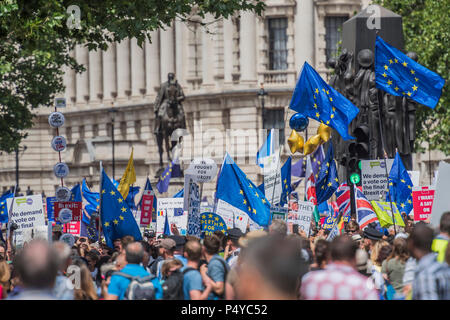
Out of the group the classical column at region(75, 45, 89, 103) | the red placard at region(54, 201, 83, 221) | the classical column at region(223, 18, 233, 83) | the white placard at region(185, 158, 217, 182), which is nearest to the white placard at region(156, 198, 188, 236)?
the white placard at region(185, 158, 217, 182)

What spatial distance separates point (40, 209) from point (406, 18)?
2777 centimetres

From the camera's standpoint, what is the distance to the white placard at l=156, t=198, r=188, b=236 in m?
22.6

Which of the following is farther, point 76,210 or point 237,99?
point 237,99

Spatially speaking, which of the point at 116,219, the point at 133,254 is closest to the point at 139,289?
the point at 133,254

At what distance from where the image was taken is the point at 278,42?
5688 centimetres

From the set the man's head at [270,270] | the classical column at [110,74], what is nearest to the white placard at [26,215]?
the man's head at [270,270]

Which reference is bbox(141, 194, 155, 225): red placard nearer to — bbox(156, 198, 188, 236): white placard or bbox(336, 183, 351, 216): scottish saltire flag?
bbox(156, 198, 188, 236): white placard

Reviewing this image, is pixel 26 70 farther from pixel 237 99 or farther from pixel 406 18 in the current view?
pixel 237 99

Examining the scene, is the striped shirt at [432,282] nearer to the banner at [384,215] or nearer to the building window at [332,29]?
the banner at [384,215]

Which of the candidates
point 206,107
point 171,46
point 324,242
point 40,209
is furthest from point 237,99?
point 324,242

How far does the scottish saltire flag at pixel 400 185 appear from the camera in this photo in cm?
2123

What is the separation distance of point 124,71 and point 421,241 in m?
57.5

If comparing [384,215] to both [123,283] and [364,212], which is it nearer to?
[364,212]

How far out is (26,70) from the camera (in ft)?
120
